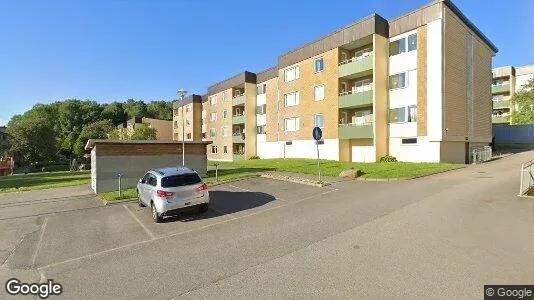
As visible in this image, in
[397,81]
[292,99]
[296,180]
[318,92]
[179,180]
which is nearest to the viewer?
[179,180]

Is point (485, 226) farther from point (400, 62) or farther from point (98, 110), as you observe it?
point (98, 110)

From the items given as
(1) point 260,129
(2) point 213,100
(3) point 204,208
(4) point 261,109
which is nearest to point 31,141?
(2) point 213,100

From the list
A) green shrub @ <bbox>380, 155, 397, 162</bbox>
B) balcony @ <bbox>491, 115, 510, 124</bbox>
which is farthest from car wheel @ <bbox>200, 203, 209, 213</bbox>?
balcony @ <bbox>491, 115, 510, 124</bbox>

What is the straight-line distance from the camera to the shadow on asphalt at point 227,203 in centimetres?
1170

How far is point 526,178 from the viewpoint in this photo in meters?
11.8

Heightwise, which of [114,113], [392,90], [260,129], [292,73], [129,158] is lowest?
[129,158]

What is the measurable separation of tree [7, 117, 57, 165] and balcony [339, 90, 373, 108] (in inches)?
2232

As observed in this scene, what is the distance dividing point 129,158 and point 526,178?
1895 centimetres

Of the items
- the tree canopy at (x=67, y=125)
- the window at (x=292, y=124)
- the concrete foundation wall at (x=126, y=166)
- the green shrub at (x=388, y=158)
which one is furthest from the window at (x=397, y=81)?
the tree canopy at (x=67, y=125)

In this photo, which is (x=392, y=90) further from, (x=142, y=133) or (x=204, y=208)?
(x=142, y=133)

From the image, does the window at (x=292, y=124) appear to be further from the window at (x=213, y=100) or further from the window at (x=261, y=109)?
the window at (x=213, y=100)

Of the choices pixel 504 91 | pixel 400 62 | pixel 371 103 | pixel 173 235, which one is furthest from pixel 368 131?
pixel 504 91

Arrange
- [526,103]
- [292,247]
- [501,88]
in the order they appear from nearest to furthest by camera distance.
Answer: [292,247] < [526,103] < [501,88]

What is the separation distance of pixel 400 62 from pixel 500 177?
529 inches
